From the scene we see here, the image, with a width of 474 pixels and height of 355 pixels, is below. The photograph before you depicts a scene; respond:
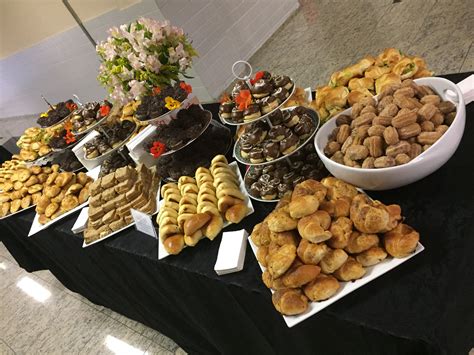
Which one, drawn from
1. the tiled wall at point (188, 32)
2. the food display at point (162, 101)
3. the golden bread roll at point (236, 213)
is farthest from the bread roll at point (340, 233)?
the tiled wall at point (188, 32)

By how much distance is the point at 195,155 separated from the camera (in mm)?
1717

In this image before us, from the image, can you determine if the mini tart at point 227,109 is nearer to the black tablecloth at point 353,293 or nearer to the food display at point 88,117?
the black tablecloth at point 353,293

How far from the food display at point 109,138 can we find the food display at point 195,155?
1.14ft

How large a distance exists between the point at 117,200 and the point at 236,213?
70cm

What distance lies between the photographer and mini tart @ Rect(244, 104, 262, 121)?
3.90ft

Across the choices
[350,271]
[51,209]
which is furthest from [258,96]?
[51,209]

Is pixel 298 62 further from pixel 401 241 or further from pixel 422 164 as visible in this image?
pixel 401 241

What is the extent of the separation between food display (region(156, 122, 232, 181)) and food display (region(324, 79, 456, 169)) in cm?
72

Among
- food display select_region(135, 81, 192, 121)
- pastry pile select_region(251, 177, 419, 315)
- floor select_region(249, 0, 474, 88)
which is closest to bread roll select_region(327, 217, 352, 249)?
pastry pile select_region(251, 177, 419, 315)

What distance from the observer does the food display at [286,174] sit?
1241mm

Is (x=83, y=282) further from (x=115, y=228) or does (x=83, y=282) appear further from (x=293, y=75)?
(x=293, y=75)

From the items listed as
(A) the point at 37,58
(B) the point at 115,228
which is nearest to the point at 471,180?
(B) the point at 115,228

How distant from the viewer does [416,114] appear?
988mm

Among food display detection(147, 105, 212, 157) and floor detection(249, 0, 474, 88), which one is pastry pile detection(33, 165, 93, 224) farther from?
floor detection(249, 0, 474, 88)
